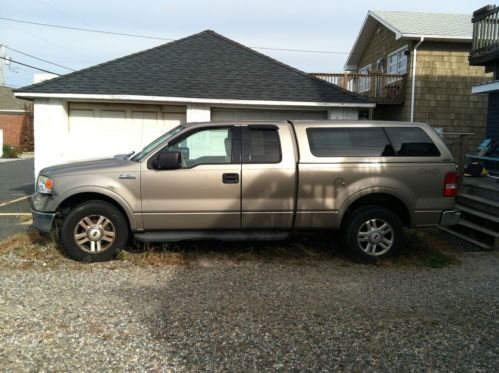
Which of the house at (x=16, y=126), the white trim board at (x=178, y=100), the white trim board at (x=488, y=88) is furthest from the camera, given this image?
the house at (x=16, y=126)

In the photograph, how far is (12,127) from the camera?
3566cm

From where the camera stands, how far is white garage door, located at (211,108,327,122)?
35.1 feet

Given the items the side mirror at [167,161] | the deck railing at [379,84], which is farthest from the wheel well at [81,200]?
the deck railing at [379,84]

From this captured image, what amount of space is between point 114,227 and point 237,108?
5.29m

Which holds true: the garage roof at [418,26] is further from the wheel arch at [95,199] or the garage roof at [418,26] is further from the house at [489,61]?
the wheel arch at [95,199]

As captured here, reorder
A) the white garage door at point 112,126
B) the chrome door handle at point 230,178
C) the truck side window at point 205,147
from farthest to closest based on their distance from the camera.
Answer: the white garage door at point 112,126
the truck side window at point 205,147
the chrome door handle at point 230,178

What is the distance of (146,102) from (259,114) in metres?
2.49

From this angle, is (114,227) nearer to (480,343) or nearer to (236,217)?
(236,217)

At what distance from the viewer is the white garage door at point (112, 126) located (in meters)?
10.5

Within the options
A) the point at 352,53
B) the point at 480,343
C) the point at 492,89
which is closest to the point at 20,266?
the point at 480,343

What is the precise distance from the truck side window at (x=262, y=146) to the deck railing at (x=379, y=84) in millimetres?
11113

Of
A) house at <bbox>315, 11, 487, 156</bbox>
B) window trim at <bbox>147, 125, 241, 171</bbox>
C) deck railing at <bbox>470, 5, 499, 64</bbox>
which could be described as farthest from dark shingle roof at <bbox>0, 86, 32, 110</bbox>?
window trim at <bbox>147, 125, 241, 171</bbox>

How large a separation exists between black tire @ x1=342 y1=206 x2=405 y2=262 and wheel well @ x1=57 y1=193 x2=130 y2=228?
2.94 meters

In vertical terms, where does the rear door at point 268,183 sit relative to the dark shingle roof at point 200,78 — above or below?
below
